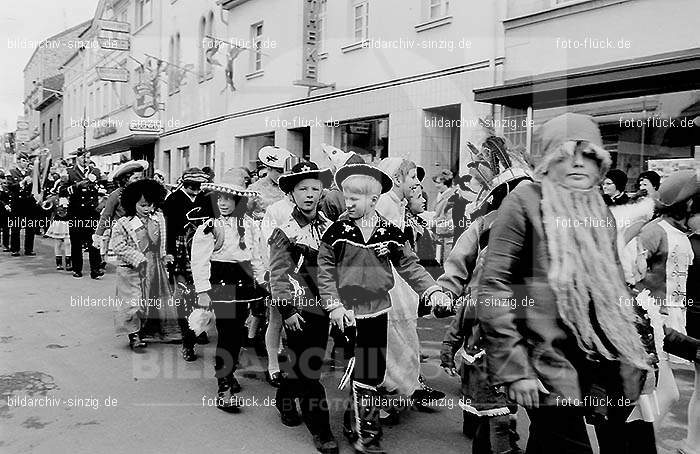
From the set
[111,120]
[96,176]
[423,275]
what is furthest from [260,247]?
[111,120]

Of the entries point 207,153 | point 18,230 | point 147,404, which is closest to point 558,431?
→ point 147,404

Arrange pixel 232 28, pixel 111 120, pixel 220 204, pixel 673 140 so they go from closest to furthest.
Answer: pixel 220 204 < pixel 673 140 < pixel 232 28 < pixel 111 120

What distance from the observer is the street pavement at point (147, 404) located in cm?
446

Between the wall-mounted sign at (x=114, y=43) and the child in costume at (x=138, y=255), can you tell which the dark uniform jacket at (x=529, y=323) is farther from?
the wall-mounted sign at (x=114, y=43)

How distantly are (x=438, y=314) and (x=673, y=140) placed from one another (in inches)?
284

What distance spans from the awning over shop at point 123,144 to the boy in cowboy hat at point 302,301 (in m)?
26.4

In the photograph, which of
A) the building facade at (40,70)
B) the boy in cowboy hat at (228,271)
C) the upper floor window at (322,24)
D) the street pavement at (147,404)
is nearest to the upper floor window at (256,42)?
the upper floor window at (322,24)

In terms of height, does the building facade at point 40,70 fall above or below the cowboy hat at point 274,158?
above

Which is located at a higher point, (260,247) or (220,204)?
(220,204)

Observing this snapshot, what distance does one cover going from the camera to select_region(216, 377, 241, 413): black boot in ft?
16.8

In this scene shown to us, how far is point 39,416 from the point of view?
193 inches

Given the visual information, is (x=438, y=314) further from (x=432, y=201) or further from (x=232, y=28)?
(x=232, y=28)

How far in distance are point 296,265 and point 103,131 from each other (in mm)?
34125

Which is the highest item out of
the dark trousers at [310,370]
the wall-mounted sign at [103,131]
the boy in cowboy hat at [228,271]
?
the wall-mounted sign at [103,131]
